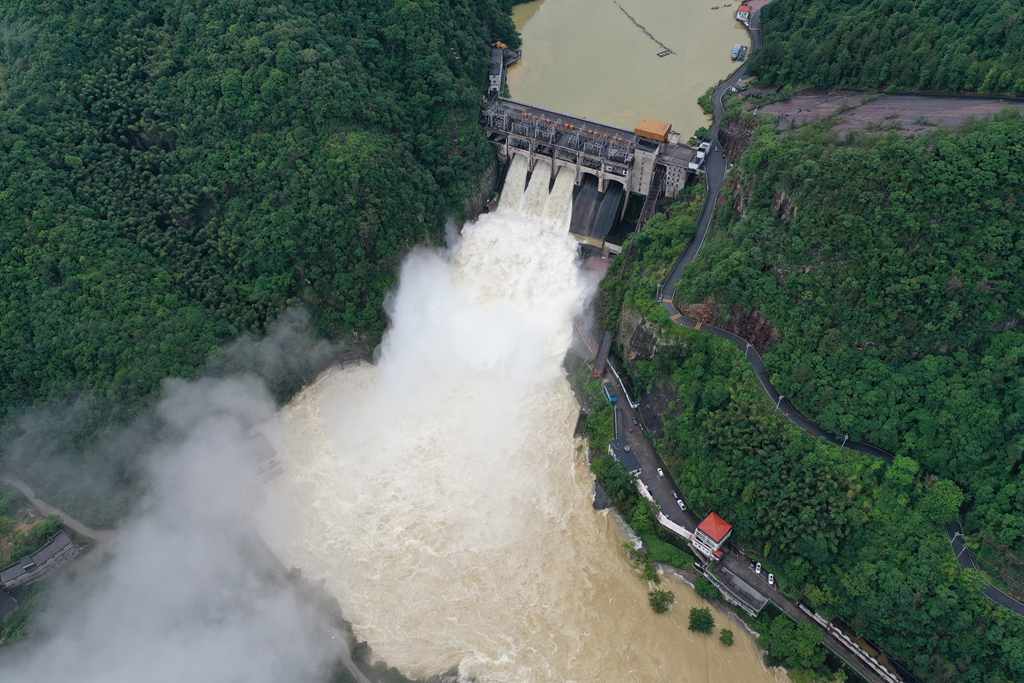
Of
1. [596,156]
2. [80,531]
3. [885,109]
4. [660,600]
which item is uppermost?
[885,109]

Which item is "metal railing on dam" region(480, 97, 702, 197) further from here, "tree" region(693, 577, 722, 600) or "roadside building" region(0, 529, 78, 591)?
"roadside building" region(0, 529, 78, 591)

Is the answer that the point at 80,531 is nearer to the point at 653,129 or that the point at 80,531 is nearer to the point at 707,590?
the point at 707,590

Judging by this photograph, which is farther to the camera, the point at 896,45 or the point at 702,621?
the point at 896,45

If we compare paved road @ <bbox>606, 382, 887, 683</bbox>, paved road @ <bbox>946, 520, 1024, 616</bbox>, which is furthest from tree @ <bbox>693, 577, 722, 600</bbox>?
paved road @ <bbox>946, 520, 1024, 616</bbox>

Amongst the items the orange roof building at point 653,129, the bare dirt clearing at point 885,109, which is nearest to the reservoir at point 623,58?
the orange roof building at point 653,129

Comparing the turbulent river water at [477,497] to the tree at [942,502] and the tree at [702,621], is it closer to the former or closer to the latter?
the tree at [702,621]

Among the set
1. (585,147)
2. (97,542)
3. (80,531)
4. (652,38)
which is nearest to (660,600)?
(97,542)
